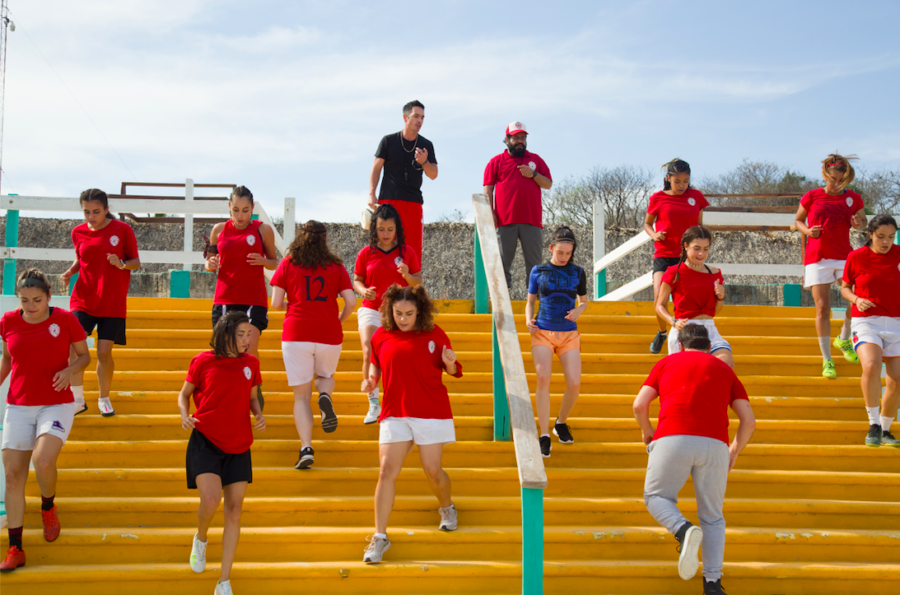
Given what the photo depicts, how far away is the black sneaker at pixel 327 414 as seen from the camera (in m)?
4.23

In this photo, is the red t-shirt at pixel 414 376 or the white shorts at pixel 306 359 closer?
the red t-shirt at pixel 414 376

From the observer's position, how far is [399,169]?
5840 millimetres

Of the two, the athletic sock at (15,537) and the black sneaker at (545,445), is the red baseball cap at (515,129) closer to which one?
the black sneaker at (545,445)

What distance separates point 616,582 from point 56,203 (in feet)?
19.0

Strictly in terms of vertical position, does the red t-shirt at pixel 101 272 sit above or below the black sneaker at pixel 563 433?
above

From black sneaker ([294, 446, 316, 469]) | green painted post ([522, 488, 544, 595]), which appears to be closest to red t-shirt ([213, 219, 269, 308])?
black sneaker ([294, 446, 316, 469])

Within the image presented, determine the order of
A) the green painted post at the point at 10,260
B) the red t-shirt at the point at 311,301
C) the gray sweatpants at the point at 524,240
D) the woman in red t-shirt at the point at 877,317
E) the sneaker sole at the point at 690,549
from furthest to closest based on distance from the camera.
→ 1. the gray sweatpants at the point at 524,240
2. the green painted post at the point at 10,260
3. the woman in red t-shirt at the point at 877,317
4. the red t-shirt at the point at 311,301
5. the sneaker sole at the point at 690,549

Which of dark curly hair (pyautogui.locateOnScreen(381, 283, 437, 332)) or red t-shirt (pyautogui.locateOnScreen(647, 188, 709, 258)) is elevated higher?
red t-shirt (pyautogui.locateOnScreen(647, 188, 709, 258))

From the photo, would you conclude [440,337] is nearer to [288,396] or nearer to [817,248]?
[288,396]

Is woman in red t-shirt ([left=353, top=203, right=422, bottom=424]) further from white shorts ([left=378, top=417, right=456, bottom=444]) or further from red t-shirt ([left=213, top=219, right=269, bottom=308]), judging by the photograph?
white shorts ([left=378, top=417, right=456, bottom=444])

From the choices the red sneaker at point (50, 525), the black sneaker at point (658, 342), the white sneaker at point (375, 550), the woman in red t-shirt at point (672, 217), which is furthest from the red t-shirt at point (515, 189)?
the red sneaker at point (50, 525)

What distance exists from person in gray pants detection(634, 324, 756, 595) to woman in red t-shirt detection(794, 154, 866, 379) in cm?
239

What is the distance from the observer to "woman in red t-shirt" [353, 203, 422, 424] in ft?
15.4

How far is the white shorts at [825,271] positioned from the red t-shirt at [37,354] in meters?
5.27
